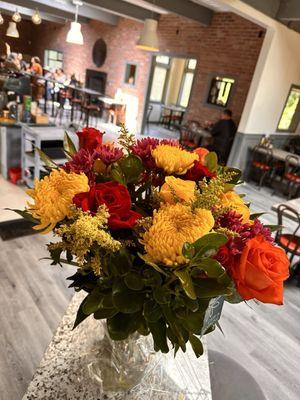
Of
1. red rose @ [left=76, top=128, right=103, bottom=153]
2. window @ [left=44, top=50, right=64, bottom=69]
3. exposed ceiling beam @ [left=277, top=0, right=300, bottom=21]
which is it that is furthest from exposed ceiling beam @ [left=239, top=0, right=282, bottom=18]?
window @ [left=44, top=50, right=64, bottom=69]

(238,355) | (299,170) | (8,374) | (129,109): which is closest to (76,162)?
(8,374)

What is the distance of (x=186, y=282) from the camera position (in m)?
0.51

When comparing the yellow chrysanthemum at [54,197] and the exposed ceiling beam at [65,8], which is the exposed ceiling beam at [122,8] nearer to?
the exposed ceiling beam at [65,8]

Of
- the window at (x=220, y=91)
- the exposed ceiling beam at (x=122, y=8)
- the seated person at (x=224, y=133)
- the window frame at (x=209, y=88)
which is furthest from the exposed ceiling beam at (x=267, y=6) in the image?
the exposed ceiling beam at (x=122, y=8)

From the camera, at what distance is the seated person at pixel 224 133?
5.84 meters

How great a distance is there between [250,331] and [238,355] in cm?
30

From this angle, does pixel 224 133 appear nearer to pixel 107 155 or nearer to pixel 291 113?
pixel 291 113

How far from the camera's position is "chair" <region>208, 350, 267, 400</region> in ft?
3.66

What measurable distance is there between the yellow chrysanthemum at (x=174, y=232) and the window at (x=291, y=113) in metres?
6.56

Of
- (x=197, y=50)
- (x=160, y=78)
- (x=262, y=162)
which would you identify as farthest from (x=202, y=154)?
(x=160, y=78)

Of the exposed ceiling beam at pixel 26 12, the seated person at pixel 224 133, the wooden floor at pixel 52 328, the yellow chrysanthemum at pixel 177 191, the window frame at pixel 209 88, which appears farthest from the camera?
the exposed ceiling beam at pixel 26 12

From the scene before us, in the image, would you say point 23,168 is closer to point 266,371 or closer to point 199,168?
point 266,371

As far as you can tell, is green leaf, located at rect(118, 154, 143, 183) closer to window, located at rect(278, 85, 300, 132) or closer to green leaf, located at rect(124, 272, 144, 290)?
green leaf, located at rect(124, 272, 144, 290)

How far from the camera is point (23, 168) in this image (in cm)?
396
